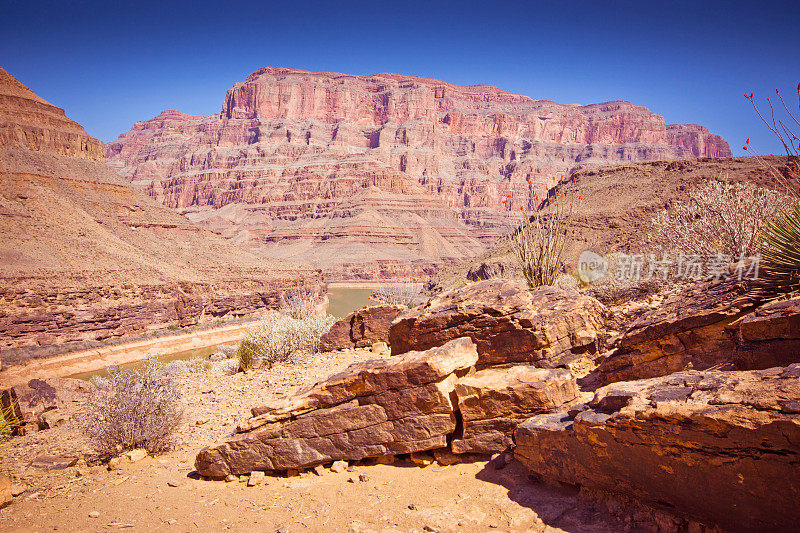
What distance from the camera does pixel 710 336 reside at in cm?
491

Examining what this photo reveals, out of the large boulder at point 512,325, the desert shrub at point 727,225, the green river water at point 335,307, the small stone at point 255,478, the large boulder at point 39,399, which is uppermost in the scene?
the desert shrub at point 727,225

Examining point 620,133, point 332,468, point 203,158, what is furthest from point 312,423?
point 620,133

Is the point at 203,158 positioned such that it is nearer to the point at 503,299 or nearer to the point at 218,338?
the point at 218,338

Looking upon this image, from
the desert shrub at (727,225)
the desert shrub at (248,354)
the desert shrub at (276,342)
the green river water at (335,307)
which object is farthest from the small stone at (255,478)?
the green river water at (335,307)

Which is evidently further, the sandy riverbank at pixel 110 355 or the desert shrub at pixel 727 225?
the sandy riverbank at pixel 110 355

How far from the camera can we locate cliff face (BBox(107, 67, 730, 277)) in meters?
112

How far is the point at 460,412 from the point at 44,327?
1469 inches

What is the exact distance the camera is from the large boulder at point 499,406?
16.1 ft

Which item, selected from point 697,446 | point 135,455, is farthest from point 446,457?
point 135,455

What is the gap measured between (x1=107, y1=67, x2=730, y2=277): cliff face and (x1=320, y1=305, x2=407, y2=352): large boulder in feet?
252

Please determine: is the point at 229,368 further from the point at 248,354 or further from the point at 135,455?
the point at 135,455

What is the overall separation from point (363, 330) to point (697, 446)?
29.4 ft

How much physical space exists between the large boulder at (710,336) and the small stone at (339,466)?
314cm

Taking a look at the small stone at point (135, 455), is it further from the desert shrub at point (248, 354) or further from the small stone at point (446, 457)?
the desert shrub at point (248, 354)
